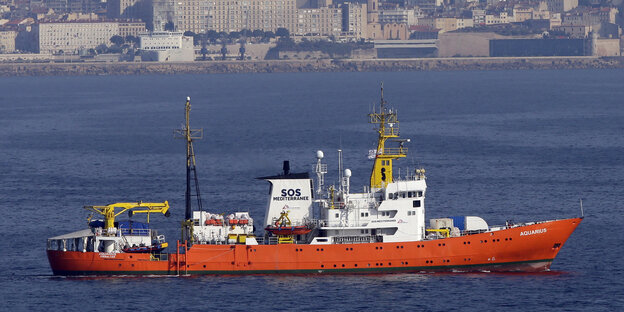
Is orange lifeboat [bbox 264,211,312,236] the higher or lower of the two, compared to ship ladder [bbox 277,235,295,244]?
higher

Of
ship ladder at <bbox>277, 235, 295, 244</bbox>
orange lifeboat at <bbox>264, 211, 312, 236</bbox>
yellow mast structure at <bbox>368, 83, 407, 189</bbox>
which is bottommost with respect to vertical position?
ship ladder at <bbox>277, 235, 295, 244</bbox>

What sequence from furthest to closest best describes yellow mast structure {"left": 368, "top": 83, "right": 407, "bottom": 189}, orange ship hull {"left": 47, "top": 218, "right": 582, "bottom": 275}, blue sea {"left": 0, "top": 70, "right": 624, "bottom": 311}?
yellow mast structure {"left": 368, "top": 83, "right": 407, "bottom": 189} → orange ship hull {"left": 47, "top": 218, "right": 582, "bottom": 275} → blue sea {"left": 0, "top": 70, "right": 624, "bottom": 311}

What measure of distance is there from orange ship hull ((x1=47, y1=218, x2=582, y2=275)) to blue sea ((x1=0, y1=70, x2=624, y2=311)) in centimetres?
55

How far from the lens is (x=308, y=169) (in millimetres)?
86562

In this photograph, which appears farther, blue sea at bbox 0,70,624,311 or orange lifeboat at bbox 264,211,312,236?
orange lifeboat at bbox 264,211,312,236

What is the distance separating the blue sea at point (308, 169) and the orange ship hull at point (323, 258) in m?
0.55

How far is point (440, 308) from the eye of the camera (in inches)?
1976

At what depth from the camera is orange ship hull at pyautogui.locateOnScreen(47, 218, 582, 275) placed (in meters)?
54.6

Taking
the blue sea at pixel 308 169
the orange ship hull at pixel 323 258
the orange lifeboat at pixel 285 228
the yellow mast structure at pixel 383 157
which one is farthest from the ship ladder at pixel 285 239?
the yellow mast structure at pixel 383 157

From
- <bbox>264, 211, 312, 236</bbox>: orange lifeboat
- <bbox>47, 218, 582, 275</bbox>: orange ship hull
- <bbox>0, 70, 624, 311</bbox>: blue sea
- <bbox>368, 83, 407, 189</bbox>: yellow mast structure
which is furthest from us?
<bbox>368, 83, 407, 189</bbox>: yellow mast structure

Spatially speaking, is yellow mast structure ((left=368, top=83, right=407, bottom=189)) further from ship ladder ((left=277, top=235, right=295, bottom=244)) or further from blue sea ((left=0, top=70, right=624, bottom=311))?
blue sea ((left=0, top=70, right=624, bottom=311))

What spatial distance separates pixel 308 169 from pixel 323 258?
32.1m

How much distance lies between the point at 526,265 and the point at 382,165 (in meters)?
7.40

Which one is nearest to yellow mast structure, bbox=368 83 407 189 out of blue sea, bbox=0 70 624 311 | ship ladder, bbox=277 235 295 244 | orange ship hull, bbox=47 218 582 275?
orange ship hull, bbox=47 218 582 275
